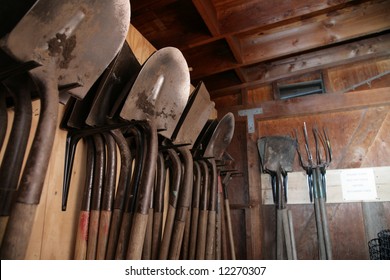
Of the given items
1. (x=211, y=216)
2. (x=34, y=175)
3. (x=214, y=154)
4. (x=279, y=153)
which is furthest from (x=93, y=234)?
(x=279, y=153)

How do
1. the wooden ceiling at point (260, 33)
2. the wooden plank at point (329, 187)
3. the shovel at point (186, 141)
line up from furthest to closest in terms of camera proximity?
the wooden plank at point (329, 187)
the wooden ceiling at point (260, 33)
the shovel at point (186, 141)

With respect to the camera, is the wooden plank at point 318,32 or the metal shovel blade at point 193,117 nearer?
the metal shovel blade at point 193,117

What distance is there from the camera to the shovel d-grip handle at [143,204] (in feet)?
2.64

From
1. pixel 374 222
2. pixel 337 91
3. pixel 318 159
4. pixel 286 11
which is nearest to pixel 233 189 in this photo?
pixel 318 159

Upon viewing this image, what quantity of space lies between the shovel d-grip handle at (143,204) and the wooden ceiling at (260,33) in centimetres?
79

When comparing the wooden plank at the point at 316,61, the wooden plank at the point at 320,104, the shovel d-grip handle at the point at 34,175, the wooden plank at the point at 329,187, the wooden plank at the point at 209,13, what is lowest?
the shovel d-grip handle at the point at 34,175

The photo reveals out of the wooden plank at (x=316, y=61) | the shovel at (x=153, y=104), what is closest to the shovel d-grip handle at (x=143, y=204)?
the shovel at (x=153, y=104)

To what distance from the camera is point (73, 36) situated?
72 cm

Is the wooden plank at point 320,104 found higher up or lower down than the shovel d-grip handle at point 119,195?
higher up

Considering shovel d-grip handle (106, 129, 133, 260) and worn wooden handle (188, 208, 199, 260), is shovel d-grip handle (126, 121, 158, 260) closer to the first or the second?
shovel d-grip handle (106, 129, 133, 260)

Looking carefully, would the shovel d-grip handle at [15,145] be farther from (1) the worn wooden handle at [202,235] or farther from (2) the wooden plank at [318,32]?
(2) the wooden plank at [318,32]

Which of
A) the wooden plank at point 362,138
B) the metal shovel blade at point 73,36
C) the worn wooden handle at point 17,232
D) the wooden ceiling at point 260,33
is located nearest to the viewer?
the worn wooden handle at point 17,232

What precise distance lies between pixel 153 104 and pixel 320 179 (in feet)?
4.70

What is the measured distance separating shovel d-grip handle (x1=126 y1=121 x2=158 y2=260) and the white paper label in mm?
1568
